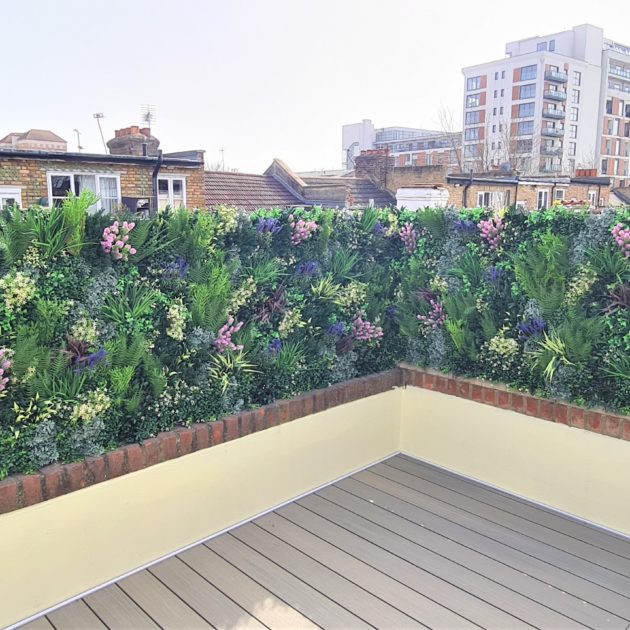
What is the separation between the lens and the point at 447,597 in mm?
2740

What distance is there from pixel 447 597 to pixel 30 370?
2157 millimetres

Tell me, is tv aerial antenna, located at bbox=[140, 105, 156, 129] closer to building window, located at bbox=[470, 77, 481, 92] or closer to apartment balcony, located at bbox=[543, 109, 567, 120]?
apartment balcony, located at bbox=[543, 109, 567, 120]

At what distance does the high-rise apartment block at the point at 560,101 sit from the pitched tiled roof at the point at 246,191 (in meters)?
44.8

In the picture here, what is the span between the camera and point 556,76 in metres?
59.0

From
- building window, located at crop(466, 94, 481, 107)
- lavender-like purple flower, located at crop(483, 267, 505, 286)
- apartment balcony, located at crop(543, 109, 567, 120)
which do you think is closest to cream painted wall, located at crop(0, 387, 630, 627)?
lavender-like purple flower, located at crop(483, 267, 505, 286)

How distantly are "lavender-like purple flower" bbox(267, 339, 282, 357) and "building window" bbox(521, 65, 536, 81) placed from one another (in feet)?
210

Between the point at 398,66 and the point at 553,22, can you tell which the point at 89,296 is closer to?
the point at 398,66

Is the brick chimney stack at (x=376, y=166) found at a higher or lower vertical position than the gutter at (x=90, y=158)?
higher

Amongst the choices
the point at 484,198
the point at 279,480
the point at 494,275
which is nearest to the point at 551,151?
the point at 484,198

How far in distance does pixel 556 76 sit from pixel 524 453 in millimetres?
64835

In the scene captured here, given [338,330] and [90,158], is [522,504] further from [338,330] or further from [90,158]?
[90,158]

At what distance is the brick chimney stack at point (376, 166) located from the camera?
1839 cm

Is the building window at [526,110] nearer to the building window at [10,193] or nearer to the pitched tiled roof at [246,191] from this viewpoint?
the pitched tiled roof at [246,191]

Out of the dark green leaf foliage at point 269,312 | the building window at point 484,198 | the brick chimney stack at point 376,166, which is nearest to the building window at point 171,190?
the brick chimney stack at point 376,166
